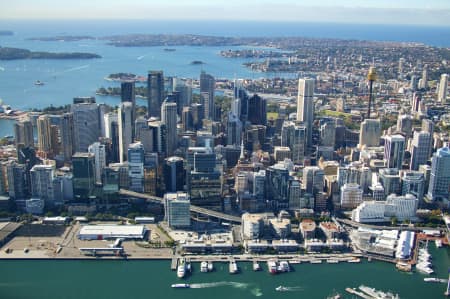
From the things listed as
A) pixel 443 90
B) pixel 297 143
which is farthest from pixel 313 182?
pixel 443 90

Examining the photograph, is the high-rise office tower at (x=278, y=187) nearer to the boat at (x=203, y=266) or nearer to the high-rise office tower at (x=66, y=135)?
the boat at (x=203, y=266)

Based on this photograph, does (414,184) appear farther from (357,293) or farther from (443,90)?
(443,90)

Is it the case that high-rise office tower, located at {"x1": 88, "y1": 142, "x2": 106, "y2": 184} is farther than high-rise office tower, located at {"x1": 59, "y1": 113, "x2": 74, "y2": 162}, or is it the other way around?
high-rise office tower, located at {"x1": 59, "y1": 113, "x2": 74, "y2": 162}

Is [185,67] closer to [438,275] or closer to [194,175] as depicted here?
[194,175]

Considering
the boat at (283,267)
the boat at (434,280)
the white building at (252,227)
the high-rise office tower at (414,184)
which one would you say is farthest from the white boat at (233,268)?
the high-rise office tower at (414,184)

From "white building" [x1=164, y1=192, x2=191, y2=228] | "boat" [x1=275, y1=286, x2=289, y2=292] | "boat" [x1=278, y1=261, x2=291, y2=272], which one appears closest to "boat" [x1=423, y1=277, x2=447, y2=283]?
"boat" [x1=278, y1=261, x2=291, y2=272]

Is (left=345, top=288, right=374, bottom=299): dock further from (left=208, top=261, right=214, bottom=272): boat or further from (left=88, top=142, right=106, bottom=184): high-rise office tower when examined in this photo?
(left=88, top=142, right=106, bottom=184): high-rise office tower

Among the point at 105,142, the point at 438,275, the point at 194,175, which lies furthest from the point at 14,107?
the point at 438,275
